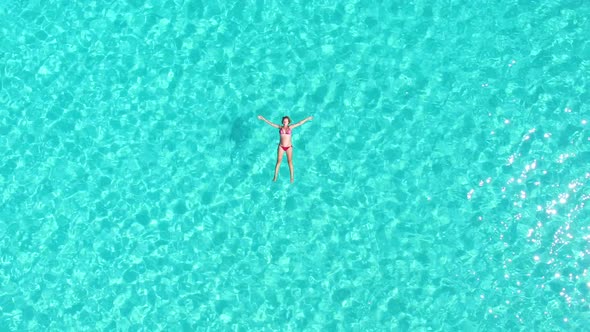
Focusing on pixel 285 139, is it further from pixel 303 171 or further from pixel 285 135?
pixel 303 171

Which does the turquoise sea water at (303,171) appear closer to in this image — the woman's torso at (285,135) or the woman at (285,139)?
the woman at (285,139)

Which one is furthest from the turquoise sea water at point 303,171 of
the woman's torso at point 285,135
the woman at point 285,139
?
the woman's torso at point 285,135

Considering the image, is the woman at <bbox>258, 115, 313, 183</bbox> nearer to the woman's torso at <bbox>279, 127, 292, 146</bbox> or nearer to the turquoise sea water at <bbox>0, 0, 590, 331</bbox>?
the woman's torso at <bbox>279, 127, 292, 146</bbox>

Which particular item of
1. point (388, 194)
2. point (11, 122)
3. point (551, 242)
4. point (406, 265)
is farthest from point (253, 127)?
point (551, 242)

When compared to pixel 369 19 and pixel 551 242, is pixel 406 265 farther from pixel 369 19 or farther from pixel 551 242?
pixel 369 19

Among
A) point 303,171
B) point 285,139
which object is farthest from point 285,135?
point 303,171

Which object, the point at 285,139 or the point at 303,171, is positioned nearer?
the point at 285,139

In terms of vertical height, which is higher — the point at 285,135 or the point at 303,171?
the point at 285,135

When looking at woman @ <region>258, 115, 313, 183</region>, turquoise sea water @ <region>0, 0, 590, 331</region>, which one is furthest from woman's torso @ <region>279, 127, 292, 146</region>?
turquoise sea water @ <region>0, 0, 590, 331</region>
